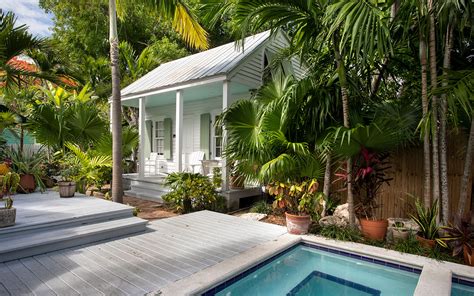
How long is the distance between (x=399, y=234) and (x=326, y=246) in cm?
121

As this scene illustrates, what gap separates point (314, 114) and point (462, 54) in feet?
8.72

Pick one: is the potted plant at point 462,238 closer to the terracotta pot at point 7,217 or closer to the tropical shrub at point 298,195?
the tropical shrub at point 298,195

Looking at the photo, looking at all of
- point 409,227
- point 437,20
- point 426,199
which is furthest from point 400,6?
point 409,227

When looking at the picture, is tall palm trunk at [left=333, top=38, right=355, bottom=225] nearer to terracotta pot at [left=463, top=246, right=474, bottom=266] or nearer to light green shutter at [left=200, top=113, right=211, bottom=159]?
terracotta pot at [left=463, top=246, right=474, bottom=266]

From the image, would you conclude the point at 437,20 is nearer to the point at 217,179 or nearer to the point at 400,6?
the point at 400,6

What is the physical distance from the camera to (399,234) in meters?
4.53

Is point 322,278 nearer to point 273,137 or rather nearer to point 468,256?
point 468,256

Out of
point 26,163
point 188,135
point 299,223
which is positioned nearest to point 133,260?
point 299,223

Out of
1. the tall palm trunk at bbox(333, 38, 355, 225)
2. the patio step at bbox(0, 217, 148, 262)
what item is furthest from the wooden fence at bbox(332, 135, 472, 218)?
the patio step at bbox(0, 217, 148, 262)

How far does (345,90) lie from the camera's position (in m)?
4.75

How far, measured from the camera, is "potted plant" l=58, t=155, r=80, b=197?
256 inches

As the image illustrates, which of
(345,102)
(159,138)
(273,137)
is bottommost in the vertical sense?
(273,137)

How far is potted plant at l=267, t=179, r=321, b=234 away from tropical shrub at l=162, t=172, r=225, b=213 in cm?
214

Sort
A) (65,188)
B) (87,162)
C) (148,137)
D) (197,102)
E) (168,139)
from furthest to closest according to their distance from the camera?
1. (148,137)
2. (168,139)
3. (197,102)
4. (87,162)
5. (65,188)
